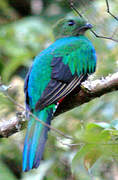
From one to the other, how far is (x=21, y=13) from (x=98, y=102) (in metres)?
4.69

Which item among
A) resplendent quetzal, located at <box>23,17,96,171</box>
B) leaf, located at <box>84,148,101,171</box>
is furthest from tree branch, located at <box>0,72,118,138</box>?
leaf, located at <box>84,148,101,171</box>

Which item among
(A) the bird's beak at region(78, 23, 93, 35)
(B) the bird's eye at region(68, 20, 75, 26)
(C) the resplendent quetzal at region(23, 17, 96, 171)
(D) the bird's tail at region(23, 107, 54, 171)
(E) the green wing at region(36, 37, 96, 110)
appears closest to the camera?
(D) the bird's tail at region(23, 107, 54, 171)

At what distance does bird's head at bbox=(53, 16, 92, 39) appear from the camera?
4.49 m

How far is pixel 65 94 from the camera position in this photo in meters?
3.25

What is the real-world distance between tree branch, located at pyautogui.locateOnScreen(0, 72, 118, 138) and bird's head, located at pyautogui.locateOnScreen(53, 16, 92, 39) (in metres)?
1.38

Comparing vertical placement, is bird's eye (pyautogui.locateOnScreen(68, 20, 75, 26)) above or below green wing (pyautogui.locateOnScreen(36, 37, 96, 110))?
above

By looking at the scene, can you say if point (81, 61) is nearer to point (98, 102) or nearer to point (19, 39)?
point (98, 102)

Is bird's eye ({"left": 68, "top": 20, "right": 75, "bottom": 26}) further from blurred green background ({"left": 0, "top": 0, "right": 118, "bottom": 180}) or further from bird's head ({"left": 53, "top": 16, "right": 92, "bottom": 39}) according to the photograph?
blurred green background ({"left": 0, "top": 0, "right": 118, "bottom": 180})

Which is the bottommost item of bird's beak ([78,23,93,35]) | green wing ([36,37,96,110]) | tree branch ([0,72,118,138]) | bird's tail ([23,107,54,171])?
bird's tail ([23,107,54,171])

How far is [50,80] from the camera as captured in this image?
11.2 feet

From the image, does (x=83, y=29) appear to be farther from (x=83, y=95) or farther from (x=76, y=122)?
(x=83, y=95)

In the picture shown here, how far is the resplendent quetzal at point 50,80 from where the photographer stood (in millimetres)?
2932

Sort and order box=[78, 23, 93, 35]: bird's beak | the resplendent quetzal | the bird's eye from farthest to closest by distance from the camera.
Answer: the bird's eye
box=[78, 23, 93, 35]: bird's beak
the resplendent quetzal

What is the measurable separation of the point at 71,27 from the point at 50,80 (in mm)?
1266
